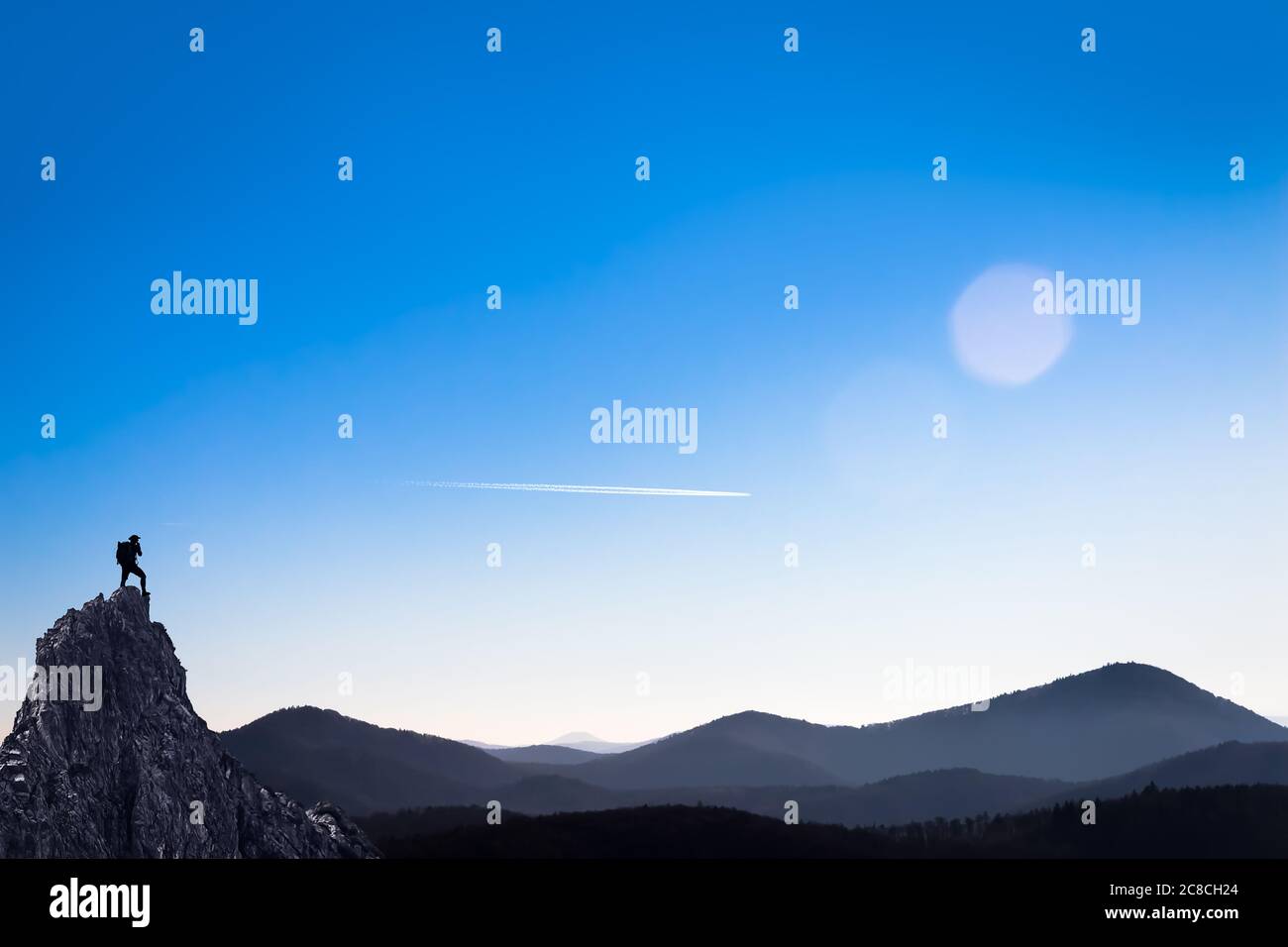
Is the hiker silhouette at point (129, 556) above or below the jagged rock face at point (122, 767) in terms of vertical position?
above

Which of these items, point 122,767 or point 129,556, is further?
point 122,767

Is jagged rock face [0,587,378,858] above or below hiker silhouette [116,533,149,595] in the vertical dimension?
below

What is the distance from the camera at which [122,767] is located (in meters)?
77.0

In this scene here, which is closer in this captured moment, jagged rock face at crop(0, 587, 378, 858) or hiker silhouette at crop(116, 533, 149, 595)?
hiker silhouette at crop(116, 533, 149, 595)

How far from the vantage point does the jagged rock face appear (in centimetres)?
6931

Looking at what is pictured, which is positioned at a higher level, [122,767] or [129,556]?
[129,556]

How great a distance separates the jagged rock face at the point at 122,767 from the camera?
69312 mm

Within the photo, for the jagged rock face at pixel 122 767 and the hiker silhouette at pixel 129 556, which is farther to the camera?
the jagged rock face at pixel 122 767
